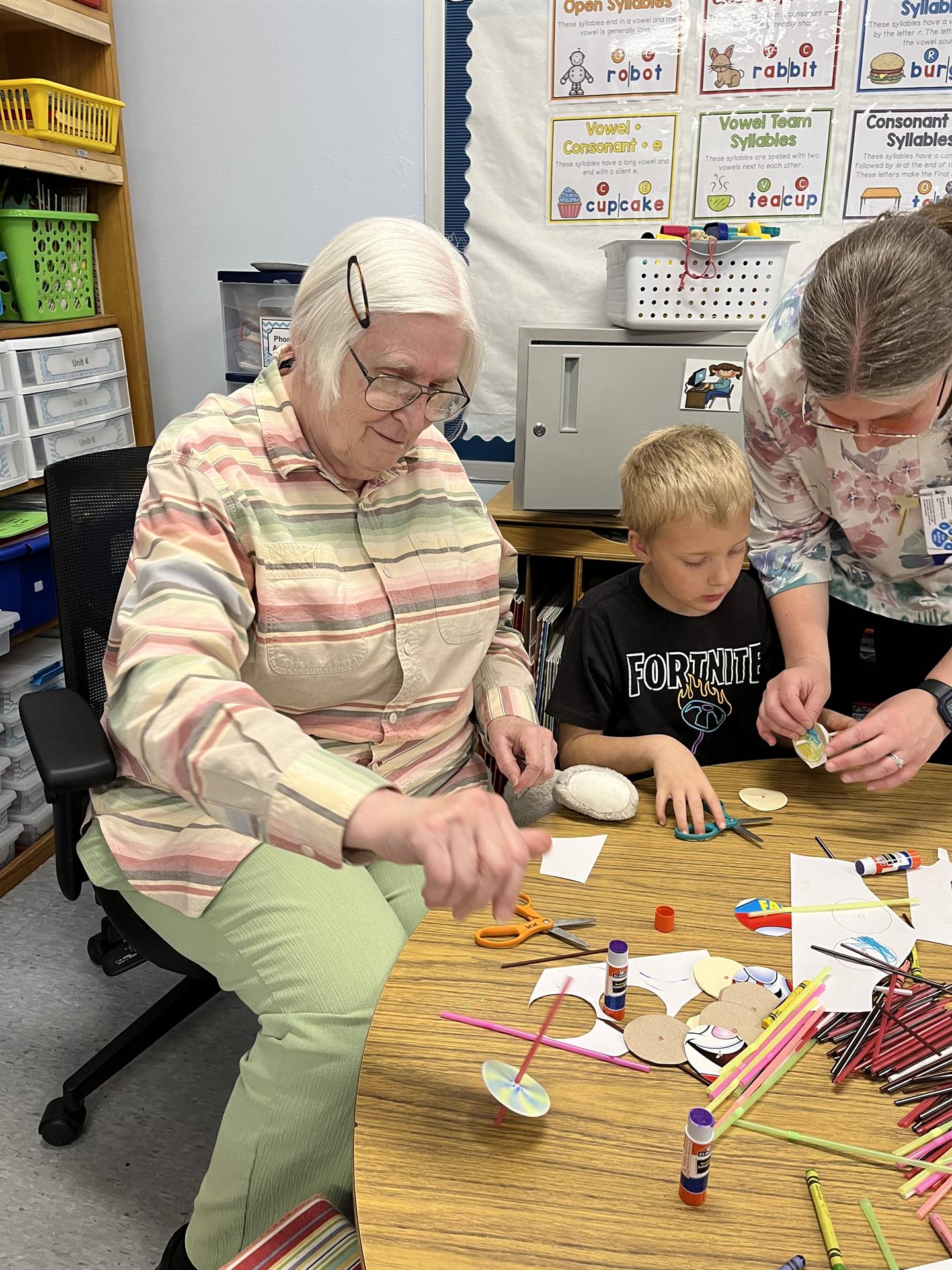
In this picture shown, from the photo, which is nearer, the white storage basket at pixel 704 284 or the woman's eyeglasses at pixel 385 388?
the woman's eyeglasses at pixel 385 388

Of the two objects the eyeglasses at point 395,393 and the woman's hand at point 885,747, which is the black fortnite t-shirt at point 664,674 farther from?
the eyeglasses at point 395,393

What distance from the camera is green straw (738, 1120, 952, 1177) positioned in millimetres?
671

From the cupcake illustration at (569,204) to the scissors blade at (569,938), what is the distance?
194cm

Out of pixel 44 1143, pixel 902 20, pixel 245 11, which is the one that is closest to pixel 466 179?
pixel 245 11

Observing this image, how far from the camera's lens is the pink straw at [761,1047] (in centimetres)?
74

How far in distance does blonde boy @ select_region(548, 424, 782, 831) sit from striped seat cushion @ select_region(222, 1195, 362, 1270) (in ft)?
2.19

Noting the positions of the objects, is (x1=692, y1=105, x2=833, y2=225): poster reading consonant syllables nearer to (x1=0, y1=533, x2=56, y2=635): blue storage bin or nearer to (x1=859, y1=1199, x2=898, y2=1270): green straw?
(x1=0, y1=533, x2=56, y2=635): blue storage bin

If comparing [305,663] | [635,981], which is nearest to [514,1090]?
[635,981]

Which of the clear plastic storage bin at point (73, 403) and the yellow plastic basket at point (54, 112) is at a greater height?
the yellow plastic basket at point (54, 112)

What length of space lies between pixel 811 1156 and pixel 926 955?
28 cm

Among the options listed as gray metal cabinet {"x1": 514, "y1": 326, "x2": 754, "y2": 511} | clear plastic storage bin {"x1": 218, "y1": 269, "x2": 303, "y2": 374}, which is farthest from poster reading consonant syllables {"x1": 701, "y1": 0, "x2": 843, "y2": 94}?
clear plastic storage bin {"x1": 218, "y1": 269, "x2": 303, "y2": 374}

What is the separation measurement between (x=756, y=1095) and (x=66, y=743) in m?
0.81

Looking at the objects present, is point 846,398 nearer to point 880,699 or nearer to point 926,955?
point 926,955

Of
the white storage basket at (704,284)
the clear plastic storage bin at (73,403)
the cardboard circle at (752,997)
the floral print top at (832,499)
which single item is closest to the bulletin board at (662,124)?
the white storage basket at (704,284)
